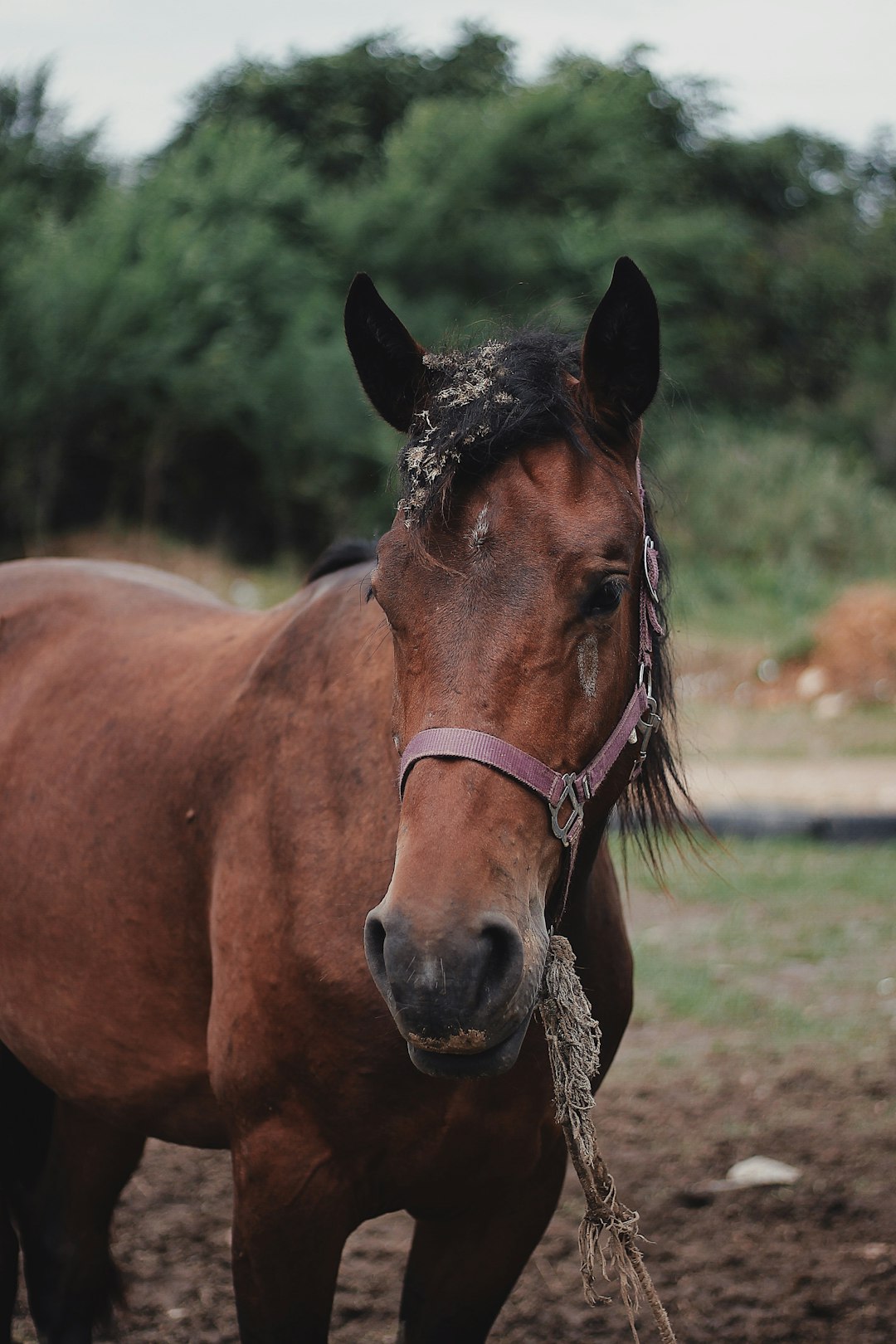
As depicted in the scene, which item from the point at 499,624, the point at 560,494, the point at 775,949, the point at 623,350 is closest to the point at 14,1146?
the point at 499,624

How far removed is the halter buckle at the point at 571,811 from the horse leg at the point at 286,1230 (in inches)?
29.8

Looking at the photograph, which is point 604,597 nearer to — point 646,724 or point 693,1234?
point 646,724

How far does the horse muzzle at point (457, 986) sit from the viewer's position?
144 cm

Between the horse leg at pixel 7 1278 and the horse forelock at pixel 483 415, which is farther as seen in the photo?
the horse leg at pixel 7 1278

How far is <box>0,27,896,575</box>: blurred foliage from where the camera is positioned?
16.2m

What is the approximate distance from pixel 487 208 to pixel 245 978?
21300mm

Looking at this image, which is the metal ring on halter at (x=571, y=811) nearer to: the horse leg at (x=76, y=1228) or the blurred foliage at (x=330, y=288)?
the horse leg at (x=76, y=1228)

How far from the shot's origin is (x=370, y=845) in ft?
6.56

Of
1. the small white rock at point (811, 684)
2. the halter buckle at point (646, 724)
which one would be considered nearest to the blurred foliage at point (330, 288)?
the small white rock at point (811, 684)

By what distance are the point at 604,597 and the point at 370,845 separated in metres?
0.60

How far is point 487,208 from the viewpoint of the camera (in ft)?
70.2

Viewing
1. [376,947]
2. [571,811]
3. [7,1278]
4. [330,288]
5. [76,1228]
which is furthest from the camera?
[330,288]

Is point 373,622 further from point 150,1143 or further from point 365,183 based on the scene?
point 365,183

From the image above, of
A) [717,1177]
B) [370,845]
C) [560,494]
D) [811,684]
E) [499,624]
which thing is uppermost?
[560,494]
